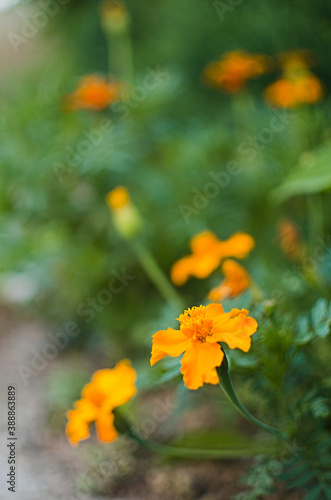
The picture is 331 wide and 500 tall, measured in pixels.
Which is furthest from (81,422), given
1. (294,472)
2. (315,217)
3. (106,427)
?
(315,217)

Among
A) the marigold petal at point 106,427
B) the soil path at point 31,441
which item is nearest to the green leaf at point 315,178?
the marigold petal at point 106,427

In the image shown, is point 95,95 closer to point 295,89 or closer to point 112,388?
point 295,89

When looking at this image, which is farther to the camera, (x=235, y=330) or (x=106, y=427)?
(x=106, y=427)

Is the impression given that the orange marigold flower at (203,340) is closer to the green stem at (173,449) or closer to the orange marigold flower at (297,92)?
the green stem at (173,449)

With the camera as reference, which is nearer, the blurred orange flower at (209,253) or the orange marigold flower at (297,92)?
the blurred orange flower at (209,253)

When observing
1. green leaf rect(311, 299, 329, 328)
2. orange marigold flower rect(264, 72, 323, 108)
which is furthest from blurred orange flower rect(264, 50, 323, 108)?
green leaf rect(311, 299, 329, 328)

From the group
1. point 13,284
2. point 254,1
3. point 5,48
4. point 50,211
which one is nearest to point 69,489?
point 50,211
